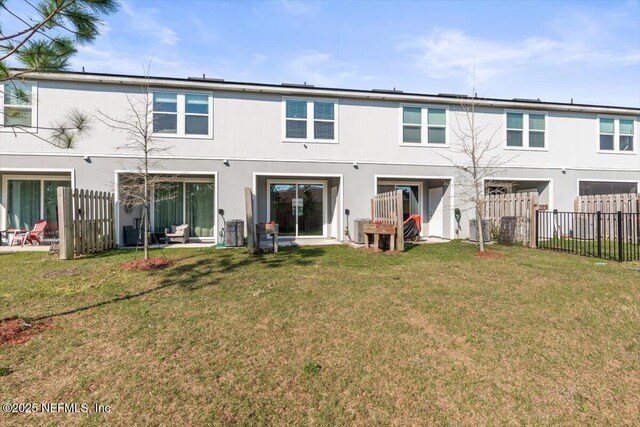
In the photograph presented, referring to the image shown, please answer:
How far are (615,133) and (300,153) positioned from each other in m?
13.9

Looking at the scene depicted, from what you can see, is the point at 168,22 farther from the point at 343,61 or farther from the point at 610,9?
the point at 610,9

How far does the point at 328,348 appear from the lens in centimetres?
376

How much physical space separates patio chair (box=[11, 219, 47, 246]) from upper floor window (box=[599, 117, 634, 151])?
73.0 feet

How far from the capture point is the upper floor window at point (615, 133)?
48.3 feet

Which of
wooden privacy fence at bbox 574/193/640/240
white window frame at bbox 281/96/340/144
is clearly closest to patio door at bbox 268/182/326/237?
white window frame at bbox 281/96/340/144

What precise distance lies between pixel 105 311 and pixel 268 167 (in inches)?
323

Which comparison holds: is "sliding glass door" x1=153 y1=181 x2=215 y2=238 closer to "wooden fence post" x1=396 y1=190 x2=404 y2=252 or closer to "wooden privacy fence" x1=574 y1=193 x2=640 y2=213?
"wooden fence post" x1=396 y1=190 x2=404 y2=252

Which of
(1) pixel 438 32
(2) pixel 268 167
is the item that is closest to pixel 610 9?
(1) pixel 438 32

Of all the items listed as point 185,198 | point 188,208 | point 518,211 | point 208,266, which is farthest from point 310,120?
point 518,211

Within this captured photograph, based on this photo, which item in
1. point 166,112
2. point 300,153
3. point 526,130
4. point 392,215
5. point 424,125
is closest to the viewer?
point 392,215

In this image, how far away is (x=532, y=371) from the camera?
3369mm

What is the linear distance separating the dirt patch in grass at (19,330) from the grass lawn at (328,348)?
11 cm

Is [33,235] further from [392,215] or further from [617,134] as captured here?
[617,134]

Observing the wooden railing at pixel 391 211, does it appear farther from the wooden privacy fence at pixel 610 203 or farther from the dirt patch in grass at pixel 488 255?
the wooden privacy fence at pixel 610 203
